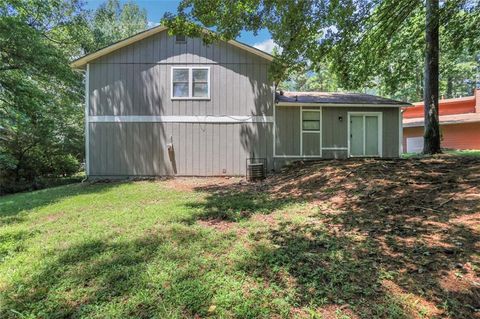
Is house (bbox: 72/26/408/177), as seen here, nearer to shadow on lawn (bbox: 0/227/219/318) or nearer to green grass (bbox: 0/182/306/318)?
green grass (bbox: 0/182/306/318)

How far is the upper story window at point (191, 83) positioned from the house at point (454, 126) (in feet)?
42.8

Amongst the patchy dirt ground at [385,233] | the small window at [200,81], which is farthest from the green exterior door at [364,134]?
the small window at [200,81]

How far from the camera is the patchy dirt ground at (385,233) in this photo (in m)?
2.63

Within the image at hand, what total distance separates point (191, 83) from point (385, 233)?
8.79 m

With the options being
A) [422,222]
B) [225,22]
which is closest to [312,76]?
[225,22]

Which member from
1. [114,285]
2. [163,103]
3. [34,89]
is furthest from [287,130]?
[34,89]

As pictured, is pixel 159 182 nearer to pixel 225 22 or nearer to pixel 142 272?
pixel 225 22

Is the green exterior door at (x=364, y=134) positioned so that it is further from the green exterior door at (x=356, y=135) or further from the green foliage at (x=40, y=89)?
the green foliage at (x=40, y=89)

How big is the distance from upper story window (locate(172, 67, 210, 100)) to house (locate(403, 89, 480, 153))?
13.0 metres

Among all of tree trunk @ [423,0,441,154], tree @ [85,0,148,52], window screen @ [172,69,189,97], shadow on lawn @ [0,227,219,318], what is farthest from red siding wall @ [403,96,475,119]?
tree @ [85,0,148,52]

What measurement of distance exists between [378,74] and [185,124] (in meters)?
8.08

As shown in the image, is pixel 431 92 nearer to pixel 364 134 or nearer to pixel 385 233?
pixel 364 134

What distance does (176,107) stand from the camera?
1084 cm

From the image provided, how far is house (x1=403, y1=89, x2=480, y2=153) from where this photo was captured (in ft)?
58.7
